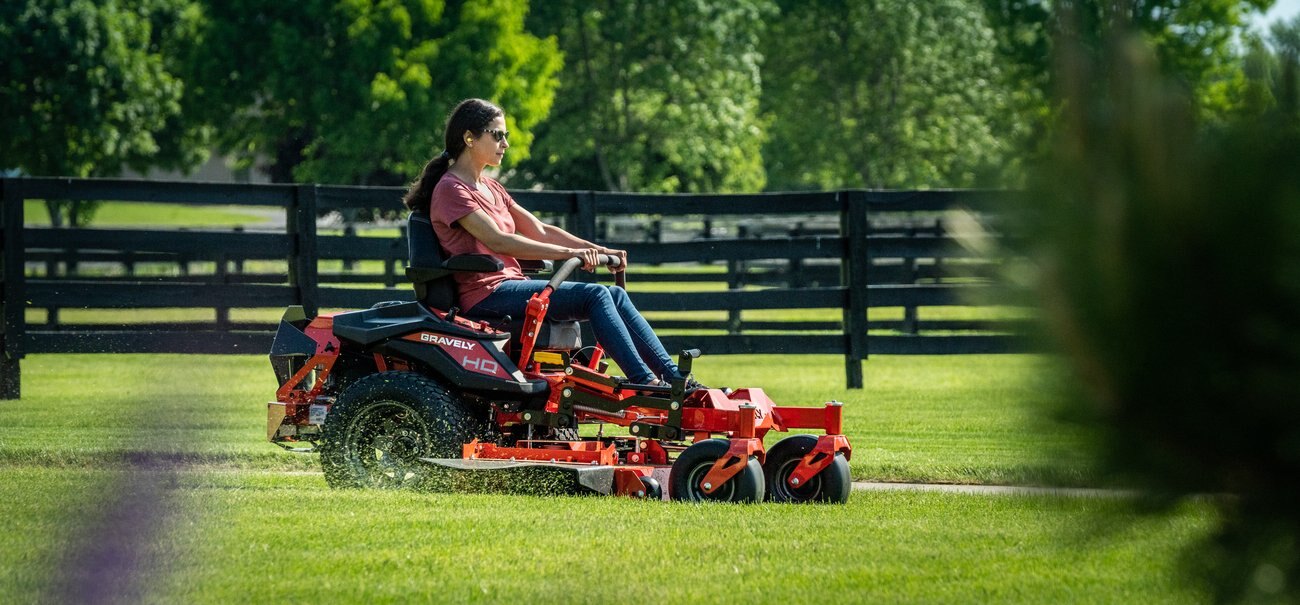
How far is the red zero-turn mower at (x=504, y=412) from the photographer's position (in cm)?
A: 649

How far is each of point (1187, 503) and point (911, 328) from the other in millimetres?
15245

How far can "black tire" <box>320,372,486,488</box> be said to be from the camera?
6625mm

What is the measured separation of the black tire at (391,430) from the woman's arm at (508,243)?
615 mm

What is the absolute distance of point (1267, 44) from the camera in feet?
7.50

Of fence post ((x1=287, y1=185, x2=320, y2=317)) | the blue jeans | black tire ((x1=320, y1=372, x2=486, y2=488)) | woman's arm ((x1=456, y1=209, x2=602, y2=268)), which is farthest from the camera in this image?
fence post ((x1=287, y1=185, x2=320, y2=317))

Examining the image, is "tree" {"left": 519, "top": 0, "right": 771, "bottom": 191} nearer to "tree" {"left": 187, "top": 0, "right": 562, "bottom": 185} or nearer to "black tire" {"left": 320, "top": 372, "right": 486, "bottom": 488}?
"tree" {"left": 187, "top": 0, "right": 562, "bottom": 185}

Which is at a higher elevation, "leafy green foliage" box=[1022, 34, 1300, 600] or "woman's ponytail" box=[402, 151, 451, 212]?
"woman's ponytail" box=[402, 151, 451, 212]

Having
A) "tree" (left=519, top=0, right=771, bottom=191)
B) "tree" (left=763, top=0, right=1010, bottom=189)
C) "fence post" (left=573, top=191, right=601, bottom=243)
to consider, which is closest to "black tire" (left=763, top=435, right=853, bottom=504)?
"fence post" (left=573, top=191, right=601, bottom=243)

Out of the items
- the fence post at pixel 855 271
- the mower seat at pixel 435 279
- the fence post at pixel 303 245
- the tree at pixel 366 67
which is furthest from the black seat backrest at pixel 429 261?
the tree at pixel 366 67

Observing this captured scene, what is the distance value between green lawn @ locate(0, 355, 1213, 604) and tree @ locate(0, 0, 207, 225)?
1284 inches

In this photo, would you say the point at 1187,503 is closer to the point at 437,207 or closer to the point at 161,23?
the point at 437,207

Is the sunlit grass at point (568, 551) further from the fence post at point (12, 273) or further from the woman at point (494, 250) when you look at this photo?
the fence post at point (12, 273)

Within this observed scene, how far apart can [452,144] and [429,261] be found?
52 cm

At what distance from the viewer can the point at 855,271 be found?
495 inches
